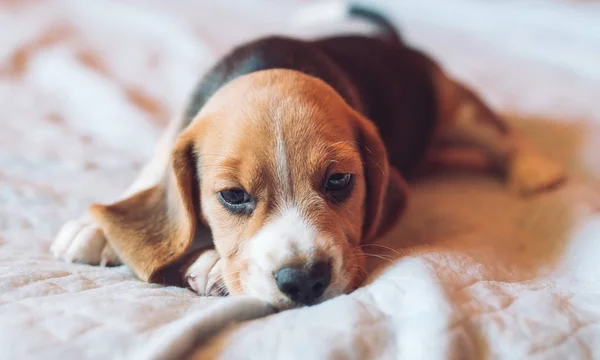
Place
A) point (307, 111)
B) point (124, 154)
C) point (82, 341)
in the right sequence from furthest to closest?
point (124, 154)
point (307, 111)
point (82, 341)

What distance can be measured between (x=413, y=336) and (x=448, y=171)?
2046 mm

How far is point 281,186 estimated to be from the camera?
1.97 meters

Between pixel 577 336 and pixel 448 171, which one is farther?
pixel 448 171

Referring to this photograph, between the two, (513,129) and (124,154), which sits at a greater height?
(124,154)

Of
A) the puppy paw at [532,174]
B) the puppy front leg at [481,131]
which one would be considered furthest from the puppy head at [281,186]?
the puppy front leg at [481,131]

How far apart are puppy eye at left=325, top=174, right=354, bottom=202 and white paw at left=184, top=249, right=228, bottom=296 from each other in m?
0.42

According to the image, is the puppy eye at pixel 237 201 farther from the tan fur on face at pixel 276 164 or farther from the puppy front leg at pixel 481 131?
the puppy front leg at pixel 481 131

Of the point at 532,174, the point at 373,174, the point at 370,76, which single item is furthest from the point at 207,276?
the point at 532,174

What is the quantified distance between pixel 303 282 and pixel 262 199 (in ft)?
1.14

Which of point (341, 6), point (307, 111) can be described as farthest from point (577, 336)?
point (341, 6)

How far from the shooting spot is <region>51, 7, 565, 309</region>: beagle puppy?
1.83m

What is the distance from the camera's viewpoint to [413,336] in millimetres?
1452

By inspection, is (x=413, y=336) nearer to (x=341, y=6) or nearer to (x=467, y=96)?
(x=467, y=96)

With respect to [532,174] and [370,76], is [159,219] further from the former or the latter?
[532,174]
